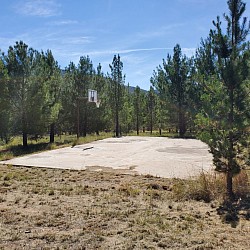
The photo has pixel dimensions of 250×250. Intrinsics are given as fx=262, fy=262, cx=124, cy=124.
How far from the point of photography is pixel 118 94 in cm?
2220

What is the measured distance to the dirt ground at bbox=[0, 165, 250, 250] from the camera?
2.84 meters

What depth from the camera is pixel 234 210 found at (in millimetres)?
3943

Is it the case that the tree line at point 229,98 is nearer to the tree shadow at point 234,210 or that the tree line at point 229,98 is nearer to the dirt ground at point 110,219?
the tree shadow at point 234,210

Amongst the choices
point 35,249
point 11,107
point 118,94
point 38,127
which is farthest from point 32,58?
point 35,249

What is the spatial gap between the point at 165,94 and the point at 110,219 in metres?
17.6

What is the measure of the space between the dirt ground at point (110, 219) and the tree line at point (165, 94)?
1.37 meters

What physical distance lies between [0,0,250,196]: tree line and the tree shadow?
37cm

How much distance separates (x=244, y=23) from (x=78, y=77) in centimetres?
1757

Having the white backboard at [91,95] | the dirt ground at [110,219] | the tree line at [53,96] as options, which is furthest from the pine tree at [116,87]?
the dirt ground at [110,219]

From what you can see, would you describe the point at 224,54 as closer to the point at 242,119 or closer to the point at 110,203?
the point at 242,119

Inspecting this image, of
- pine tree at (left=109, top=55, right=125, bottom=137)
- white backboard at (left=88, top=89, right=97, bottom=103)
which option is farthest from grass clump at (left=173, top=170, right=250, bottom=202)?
pine tree at (left=109, top=55, right=125, bottom=137)

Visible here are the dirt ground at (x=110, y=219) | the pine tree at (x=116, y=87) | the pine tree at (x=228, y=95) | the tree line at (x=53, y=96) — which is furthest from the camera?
the pine tree at (x=116, y=87)

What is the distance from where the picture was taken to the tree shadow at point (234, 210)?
3551 mm

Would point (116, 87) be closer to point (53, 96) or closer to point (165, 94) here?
point (165, 94)
